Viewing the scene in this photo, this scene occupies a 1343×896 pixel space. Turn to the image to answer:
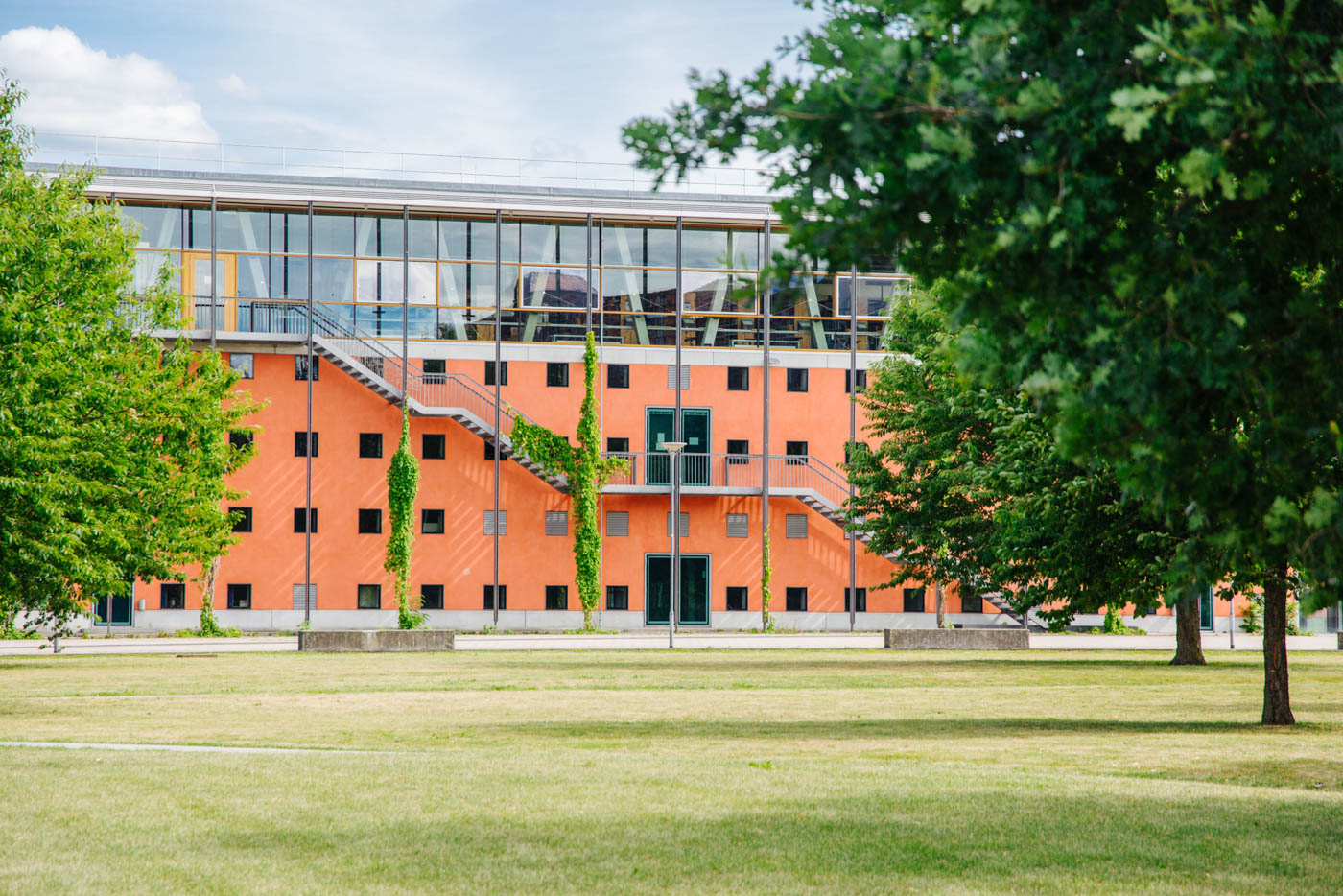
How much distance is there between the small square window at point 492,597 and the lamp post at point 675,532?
5725 mm

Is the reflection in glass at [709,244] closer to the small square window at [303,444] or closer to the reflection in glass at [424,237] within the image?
the reflection in glass at [424,237]

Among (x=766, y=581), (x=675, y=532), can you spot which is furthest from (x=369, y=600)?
(x=766, y=581)

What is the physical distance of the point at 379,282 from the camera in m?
45.8

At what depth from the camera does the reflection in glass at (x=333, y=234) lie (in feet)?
150

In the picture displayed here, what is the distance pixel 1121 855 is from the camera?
836 cm

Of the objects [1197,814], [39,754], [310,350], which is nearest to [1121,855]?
[1197,814]

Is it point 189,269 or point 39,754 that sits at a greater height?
point 189,269

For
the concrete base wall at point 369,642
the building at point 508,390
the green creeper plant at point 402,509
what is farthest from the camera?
the building at point 508,390

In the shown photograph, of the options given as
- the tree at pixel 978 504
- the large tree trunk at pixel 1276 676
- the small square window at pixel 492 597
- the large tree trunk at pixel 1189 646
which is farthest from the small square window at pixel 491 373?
the large tree trunk at pixel 1276 676

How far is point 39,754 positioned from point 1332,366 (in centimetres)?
1167

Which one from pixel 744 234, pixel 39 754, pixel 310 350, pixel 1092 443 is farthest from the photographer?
pixel 744 234

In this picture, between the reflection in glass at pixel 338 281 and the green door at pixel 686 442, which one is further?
the green door at pixel 686 442

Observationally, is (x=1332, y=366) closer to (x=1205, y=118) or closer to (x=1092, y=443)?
(x=1092, y=443)

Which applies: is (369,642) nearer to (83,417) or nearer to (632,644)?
(632,644)
